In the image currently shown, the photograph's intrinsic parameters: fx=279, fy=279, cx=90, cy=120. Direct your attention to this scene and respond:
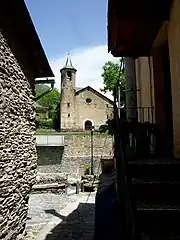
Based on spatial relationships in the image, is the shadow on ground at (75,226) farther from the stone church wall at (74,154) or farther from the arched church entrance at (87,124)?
the arched church entrance at (87,124)

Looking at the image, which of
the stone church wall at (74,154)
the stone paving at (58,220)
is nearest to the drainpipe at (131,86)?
the stone paving at (58,220)

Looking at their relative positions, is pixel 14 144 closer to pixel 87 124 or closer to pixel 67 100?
pixel 67 100

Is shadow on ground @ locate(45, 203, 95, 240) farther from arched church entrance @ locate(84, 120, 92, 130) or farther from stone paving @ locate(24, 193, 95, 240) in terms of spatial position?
arched church entrance @ locate(84, 120, 92, 130)

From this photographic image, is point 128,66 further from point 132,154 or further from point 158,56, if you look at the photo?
point 132,154

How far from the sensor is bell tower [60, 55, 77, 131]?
3762 cm

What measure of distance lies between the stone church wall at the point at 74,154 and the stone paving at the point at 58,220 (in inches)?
501

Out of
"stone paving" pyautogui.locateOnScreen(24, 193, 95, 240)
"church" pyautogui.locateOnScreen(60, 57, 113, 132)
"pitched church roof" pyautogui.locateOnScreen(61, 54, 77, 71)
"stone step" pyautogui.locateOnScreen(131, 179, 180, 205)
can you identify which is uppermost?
"pitched church roof" pyautogui.locateOnScreen(61, 54, 77, 71)

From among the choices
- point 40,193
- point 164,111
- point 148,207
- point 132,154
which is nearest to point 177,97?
point 132,154

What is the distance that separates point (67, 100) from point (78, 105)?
1.79 metres

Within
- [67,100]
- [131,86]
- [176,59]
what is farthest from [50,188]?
[67,100]

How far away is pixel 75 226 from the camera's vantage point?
24.9 feet

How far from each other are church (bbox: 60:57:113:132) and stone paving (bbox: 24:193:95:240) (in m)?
25.9

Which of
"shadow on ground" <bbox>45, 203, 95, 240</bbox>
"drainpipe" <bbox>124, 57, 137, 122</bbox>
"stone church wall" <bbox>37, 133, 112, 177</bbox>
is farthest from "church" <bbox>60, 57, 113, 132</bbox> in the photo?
"drainpipe" <bbox>124, 57, 137, 122</bbox>

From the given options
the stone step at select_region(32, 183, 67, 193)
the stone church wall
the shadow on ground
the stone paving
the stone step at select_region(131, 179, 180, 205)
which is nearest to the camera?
the stone step at select_region(131, 179, 180, 205)
